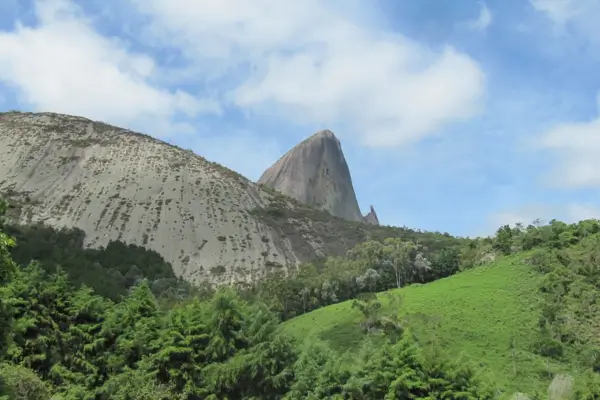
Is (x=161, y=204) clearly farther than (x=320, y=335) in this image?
Yes

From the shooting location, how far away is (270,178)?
577 ft

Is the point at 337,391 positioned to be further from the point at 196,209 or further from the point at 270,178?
the point at 270,178

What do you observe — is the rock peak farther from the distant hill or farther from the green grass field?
the green grass field

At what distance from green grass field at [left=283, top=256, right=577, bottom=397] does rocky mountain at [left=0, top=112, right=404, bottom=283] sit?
3532 cm

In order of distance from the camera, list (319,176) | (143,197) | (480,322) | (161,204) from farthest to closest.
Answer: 1. (319,176)
2. (143,197)
3. (161,204)
4. (480,322)

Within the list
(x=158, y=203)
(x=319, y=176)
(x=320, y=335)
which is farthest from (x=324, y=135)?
(x=320, y=335)

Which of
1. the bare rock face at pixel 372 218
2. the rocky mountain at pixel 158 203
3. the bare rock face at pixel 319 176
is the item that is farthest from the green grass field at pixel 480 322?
the bare rock face at pixel 372 218

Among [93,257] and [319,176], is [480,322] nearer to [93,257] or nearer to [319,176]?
Result: [93,257]

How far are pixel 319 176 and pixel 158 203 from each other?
250ft

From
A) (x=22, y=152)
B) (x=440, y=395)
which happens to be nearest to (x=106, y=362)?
(x=440, y=395)

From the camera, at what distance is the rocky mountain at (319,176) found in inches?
6609

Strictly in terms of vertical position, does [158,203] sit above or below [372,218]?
below

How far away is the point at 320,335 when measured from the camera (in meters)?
49.7

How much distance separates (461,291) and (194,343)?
32431 mm
